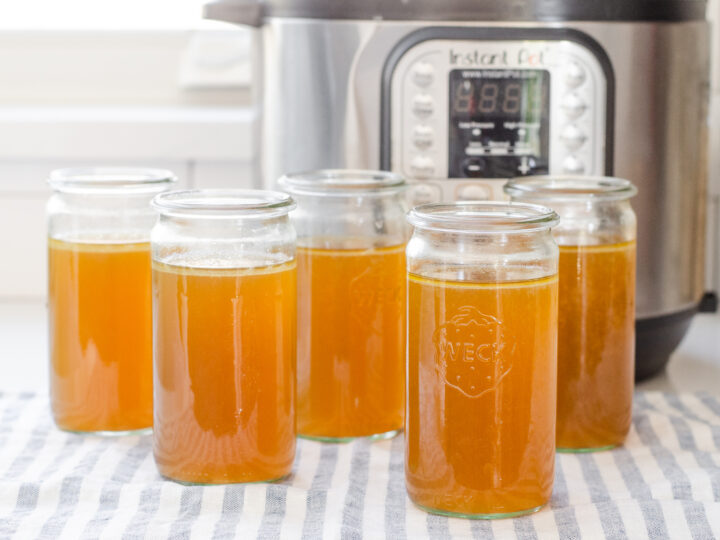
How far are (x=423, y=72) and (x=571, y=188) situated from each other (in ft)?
0.59

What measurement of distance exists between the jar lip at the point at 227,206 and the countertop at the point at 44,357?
33 centimetres

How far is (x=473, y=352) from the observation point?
2.39 feet

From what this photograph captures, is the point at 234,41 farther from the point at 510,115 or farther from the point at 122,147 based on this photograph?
the point at 510,115

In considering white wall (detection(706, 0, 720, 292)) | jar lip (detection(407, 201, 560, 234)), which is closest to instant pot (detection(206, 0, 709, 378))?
jar lip (detection(407, 201, 560, 234))

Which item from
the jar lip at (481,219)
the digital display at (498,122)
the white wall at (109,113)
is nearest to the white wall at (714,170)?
the digital display at (498,122)

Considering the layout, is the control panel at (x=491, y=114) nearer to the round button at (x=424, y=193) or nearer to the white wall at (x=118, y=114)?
the round button at (x=424, y=193)

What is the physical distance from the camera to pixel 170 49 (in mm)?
1589

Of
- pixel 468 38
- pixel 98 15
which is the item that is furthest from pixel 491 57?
pixel 98 15

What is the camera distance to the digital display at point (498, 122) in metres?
0.99

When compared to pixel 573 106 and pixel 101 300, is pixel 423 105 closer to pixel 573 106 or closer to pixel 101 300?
pixel 573 106

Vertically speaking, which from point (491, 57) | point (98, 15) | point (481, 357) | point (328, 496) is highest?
point (98, 15)

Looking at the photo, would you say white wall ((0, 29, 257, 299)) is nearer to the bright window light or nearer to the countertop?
the bright window light

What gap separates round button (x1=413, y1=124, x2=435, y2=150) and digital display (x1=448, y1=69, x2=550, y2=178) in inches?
0.7

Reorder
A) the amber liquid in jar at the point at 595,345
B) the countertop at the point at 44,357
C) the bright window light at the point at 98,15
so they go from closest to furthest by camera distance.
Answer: the amber liquid in jar at the point at 595,345 < the countertop at the point at 44,357 < the bright window light at the point at 98,15
